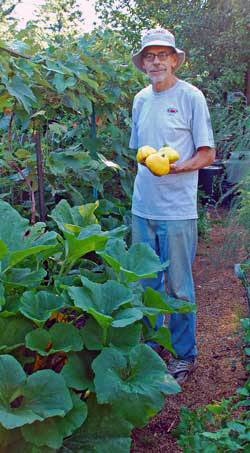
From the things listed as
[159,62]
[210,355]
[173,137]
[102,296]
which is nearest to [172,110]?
[173,137]

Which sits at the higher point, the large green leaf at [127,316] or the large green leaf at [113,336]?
the large green leaf at [127,316]

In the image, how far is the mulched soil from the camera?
7.04 feet

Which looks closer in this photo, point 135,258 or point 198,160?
point 135,258

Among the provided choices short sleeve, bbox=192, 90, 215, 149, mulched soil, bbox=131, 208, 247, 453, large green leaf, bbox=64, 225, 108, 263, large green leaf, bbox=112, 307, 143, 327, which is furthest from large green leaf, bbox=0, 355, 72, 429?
short sleeve, bbox=192, 90, 215, 149

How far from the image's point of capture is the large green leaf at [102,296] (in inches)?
57.7

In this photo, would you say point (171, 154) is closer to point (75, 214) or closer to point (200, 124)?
point (200, 124)

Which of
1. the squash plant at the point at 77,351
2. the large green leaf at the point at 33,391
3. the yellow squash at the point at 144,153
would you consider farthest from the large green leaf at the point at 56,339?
the yellow squash at the point at 144,153

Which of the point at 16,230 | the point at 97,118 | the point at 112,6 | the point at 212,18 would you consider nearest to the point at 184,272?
the point at 16,230

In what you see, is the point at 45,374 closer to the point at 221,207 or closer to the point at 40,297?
the point at 40,297

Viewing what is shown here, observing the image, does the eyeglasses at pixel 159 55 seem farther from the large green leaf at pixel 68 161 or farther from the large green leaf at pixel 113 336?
the large green leaf at pixel 113 336

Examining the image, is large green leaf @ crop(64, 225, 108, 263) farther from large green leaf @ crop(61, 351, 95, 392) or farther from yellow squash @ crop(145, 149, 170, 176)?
yellow squash @ crop(145, 149, 170, 176)

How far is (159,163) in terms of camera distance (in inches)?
89.0

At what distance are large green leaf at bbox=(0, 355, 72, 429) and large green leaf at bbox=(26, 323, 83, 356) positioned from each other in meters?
0.10

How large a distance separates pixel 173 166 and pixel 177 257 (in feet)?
1.48
